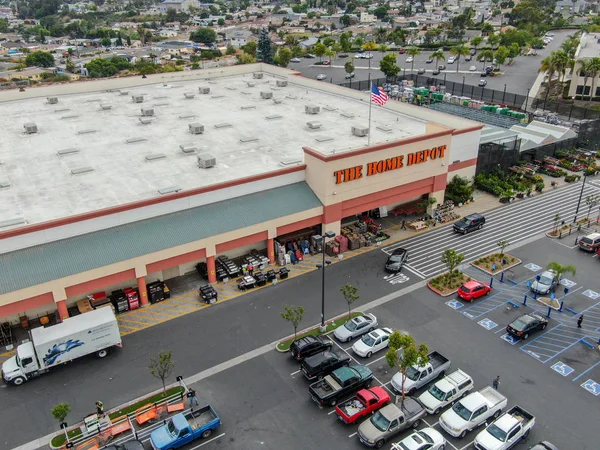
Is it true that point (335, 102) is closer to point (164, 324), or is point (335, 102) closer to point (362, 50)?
point (164, 324)

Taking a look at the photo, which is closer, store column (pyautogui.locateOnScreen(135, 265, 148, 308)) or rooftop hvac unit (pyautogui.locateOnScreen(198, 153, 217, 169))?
store column (pyautogui.locateOnScreen(135, 265, 148, 308))

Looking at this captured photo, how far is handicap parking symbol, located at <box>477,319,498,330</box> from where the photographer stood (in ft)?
131

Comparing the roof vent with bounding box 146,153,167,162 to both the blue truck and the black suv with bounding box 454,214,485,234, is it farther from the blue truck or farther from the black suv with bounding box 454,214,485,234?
the black suv with bounding box 454,214,485,234

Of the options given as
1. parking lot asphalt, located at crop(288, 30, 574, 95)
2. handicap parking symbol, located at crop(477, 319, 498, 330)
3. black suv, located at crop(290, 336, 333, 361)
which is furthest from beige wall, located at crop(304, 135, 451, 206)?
parking lot asphalt, located at crop(288, 30, 574, 95)

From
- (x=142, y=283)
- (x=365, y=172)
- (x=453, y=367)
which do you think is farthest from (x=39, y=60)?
(x=453, y=367)

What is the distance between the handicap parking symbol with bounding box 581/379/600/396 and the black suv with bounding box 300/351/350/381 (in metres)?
15.6

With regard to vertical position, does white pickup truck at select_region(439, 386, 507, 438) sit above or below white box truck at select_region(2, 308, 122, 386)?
below

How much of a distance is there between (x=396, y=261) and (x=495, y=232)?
45.5ft

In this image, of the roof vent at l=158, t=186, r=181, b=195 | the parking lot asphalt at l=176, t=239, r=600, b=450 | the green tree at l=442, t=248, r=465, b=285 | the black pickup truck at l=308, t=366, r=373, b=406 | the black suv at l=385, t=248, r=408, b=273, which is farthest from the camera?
the black suv at l=385, t=248, r=408, b=273

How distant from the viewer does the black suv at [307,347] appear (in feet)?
119

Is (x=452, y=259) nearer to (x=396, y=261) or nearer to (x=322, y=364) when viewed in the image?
(x=396, y=261)

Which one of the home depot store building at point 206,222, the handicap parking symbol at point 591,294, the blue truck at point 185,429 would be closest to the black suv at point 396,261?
the home depot store building at point 206,222

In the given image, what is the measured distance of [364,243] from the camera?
51500 millimetres

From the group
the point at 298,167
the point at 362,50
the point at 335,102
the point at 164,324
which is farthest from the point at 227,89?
the point at 362,50
